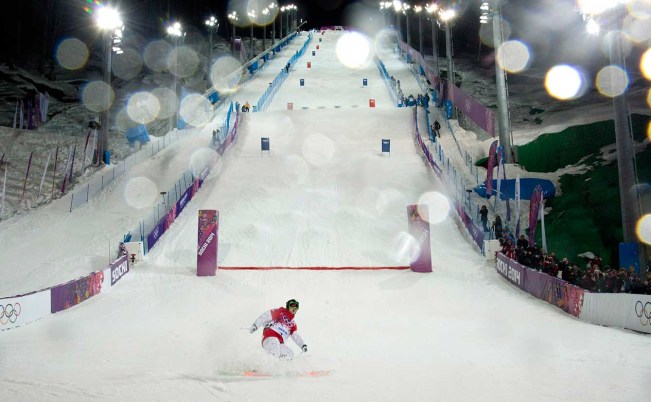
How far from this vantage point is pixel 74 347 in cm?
952

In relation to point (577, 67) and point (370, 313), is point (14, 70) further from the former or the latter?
point (577, 67)

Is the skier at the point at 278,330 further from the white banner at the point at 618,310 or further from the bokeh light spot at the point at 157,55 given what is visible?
the bokeh light spot at the point at 157,55

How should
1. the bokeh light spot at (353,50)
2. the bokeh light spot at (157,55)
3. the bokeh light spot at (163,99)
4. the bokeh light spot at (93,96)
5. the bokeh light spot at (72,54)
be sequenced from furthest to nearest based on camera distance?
the bokeh light spot at (157,55), the bokeh light spot at (353,50), the bokeh light spot at (72,54), the bokeh light spot at (163,99), the bokeh light spot at (93,96)

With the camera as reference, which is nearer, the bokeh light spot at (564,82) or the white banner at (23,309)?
the white banner at (23,309)

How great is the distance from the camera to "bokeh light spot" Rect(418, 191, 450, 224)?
72.7 ft

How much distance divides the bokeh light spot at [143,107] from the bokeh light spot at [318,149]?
1972 cm

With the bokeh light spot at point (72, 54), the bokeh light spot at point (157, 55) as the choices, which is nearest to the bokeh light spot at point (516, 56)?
the bokeh light spot at point (157, 55)

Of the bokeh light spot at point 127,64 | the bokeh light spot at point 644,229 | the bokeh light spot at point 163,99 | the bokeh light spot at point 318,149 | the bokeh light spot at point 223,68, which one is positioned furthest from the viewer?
the bokeh light spot at point 223,68

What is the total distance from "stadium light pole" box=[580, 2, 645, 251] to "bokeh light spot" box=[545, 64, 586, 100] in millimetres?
32569

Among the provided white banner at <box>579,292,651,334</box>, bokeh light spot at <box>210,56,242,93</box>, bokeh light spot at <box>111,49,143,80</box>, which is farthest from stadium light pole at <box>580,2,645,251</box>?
bokeh light spot at <box>111,49,143,80</box>

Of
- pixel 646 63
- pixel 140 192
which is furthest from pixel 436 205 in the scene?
pixel 646 63

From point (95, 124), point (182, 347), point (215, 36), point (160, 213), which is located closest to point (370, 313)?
point (182, 347)

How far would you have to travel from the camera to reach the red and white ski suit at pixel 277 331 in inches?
317

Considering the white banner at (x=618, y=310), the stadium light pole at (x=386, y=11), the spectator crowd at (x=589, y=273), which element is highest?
the stadium light pole at (x=386, y=11)
